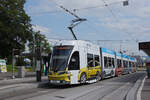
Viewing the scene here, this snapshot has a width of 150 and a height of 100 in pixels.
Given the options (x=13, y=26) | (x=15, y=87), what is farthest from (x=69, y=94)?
(x=13, y=26)

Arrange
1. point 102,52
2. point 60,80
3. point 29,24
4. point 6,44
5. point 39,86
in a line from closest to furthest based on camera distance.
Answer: point 60,80
point 39,86
point 102,52
point 6,44
point 29,24

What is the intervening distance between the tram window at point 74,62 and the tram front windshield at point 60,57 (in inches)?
14.9

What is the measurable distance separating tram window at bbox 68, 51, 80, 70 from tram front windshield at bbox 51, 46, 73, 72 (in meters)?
0.38

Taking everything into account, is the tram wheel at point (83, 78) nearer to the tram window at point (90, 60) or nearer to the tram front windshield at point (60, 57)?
the tram window at point (90, 60)

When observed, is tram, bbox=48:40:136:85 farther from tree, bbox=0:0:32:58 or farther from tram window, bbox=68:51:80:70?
tree, bbox=0:0:32:58

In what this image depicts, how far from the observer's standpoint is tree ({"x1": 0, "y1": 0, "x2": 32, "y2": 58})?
40.6 meters

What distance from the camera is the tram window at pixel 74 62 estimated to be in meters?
14.9

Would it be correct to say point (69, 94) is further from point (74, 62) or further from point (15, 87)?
point (74, 62)

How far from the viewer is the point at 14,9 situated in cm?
4303

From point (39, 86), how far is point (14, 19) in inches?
1162

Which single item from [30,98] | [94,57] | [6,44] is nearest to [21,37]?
[6,44]

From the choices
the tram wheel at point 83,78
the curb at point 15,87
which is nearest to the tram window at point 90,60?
the tram wheel at point 83,78

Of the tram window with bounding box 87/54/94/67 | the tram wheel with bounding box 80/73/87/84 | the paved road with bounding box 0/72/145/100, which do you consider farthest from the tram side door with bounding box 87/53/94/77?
the paved road with bounding box 0/72/145/100

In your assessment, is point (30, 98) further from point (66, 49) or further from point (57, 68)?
point (66, 49)
